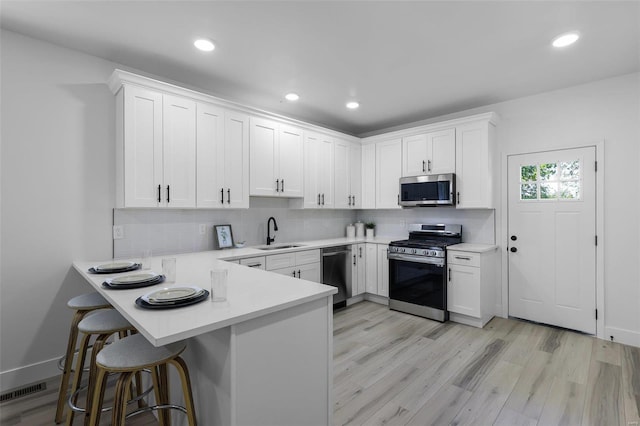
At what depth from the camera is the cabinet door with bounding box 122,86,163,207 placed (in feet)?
8.73

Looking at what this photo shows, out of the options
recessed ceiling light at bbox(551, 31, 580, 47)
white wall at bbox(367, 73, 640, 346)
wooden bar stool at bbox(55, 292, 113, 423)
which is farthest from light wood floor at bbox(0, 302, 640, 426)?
recessed ceiling light at bbox(551, 31, 580, 47)

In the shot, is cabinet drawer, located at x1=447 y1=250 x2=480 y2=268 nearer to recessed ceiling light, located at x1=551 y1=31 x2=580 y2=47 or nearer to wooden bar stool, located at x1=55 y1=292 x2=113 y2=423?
recessed ceiling light, located at x1=551 y1=31 x2=580 y2=47

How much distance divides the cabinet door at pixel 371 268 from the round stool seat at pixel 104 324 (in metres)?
3.23

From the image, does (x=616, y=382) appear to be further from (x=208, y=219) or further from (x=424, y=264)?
(x=208, y=219)

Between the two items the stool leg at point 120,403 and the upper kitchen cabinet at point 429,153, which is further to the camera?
the upper kitchen cabinet at point 429,153

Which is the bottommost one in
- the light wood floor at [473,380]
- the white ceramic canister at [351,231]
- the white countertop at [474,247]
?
the light wood floor at [473,380]

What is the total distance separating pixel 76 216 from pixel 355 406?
2.74 m

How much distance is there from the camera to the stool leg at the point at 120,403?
4.36 ft

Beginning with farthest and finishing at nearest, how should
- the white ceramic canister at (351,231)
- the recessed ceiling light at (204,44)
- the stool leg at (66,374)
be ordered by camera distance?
the white ceramic canister at (351,231) → the recessed ceiling light at (204,44) → the stool leg at (66,374)

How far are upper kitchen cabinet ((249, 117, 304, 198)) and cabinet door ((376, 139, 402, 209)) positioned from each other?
53.4 inches

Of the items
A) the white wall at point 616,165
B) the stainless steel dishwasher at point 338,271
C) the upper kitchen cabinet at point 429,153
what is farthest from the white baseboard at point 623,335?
the stainless steel dishwasher at point 338,271

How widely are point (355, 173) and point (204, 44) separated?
2.94 m

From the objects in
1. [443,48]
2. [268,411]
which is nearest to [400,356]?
[268,411]

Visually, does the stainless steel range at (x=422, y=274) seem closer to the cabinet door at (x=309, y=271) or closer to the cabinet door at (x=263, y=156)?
the cabinet door at (x=309, y=271)
